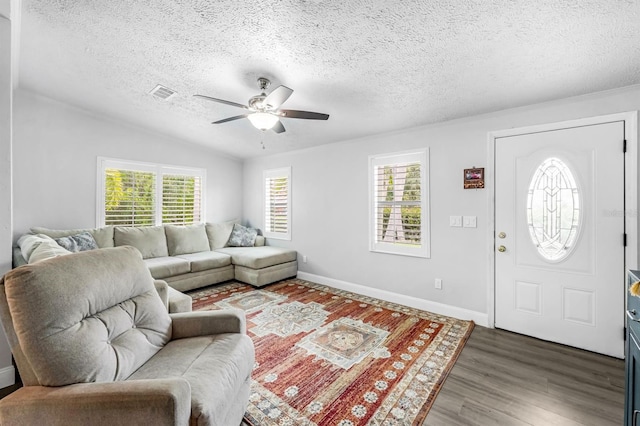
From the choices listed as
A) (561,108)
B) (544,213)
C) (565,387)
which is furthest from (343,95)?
(565,387)

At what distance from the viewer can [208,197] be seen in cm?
549

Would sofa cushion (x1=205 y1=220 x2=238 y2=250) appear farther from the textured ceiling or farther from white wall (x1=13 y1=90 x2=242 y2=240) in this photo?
the textured ceiling

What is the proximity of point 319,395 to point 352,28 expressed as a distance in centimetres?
261

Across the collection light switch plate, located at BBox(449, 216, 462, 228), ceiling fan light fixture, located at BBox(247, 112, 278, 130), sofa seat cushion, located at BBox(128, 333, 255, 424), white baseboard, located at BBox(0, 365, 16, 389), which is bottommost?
white baseboard, located at BBox(0, 365, 16, 389)

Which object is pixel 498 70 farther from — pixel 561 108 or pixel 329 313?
pixel 329 313

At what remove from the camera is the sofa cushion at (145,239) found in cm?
411

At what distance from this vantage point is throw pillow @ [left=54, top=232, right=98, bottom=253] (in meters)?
3.42

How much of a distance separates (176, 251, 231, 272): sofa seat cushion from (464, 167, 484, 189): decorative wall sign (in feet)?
12.1

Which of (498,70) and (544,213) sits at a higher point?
(498,70)

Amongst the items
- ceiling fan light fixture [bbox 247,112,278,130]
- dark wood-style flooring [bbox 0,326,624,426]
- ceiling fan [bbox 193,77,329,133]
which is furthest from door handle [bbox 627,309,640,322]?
ceiling fan light fixture [bbox 247,112,278,130]

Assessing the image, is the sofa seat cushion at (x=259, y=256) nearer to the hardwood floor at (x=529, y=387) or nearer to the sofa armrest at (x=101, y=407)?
the hardwood floor at (x=529, y=387)

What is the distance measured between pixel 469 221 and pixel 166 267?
3.98m

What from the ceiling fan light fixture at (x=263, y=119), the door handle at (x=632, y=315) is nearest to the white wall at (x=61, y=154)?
the ceiling fan light fixture at (x=263, y=119)

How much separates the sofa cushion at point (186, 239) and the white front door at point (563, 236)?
4461 millimetres
